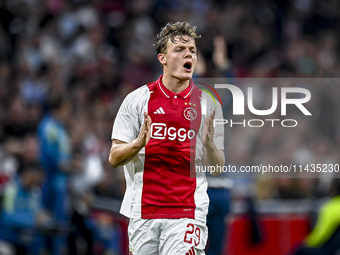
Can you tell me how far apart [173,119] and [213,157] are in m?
0.39

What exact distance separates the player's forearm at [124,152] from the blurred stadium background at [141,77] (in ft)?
7.04

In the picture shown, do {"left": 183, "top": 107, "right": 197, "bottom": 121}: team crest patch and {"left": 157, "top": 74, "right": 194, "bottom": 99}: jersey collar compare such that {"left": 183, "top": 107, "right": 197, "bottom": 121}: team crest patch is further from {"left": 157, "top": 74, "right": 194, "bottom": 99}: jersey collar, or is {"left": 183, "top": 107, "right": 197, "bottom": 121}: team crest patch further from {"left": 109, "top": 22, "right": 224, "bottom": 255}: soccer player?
{"left": 157, "top": 74, "right": 194, "bottom": 99}: jersey collar

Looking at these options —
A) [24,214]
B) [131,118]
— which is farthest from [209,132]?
[24,214]

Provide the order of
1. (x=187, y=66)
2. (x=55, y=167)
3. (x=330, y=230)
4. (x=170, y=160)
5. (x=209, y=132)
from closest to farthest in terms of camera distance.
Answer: (x=209, y=132)
(x=170, y=160)
(x=187, y=66)
(x=330, y=230)
(x=55, y=167)

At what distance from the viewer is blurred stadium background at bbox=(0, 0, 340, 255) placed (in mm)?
8172

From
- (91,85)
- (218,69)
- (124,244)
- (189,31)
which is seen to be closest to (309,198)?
(124,244)

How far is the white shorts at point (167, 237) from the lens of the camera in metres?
3.88

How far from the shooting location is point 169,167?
399 centimetres

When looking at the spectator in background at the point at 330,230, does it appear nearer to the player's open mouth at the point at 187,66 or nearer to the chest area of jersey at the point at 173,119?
the chest area of jersey at the point at 173,119

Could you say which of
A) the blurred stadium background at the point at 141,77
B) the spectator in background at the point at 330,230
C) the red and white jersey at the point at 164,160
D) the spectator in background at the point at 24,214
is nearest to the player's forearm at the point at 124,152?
the red and white jersey at the point at 164,160

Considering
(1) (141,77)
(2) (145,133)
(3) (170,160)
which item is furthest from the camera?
(1) (141,77)

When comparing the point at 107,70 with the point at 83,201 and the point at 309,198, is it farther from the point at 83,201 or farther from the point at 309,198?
the point at 309,198

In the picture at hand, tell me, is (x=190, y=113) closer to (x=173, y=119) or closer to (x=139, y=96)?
(x=173, y=119)

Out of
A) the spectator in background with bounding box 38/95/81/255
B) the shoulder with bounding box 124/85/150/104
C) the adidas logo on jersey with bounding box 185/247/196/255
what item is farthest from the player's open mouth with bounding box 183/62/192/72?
the spectator in background with bounding box 38/95/81/255
